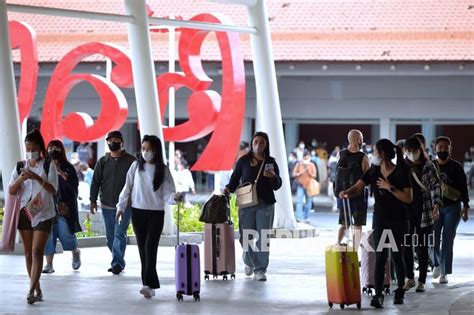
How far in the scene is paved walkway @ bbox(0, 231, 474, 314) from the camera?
1246 centimetres

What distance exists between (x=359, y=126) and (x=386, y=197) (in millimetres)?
27875

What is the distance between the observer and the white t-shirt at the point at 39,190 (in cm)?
1266

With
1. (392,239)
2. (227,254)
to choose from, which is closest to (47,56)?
(227,254)

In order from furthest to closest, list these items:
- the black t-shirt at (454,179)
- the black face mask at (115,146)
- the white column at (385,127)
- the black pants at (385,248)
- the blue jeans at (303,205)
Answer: the white column at (385,127), the blue jeans at (303,205), the black face mask at (115,146), the black t-shirt at (454,179), the black pants at (385,248)

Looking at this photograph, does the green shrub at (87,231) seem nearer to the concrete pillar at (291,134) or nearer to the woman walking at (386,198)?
the woman walking at (386,198)

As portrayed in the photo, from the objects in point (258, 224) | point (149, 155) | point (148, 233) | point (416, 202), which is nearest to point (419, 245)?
point (416, 202)

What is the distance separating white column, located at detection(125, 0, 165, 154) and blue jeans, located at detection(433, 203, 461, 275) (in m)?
6.11

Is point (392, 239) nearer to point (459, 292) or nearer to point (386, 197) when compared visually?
point (386, 197)

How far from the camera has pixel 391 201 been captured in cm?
1258

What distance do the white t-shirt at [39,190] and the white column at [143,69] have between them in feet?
23.2

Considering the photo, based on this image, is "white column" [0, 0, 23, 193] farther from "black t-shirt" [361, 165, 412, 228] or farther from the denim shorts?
"black t-shirt" [361, 165, 412, 228]

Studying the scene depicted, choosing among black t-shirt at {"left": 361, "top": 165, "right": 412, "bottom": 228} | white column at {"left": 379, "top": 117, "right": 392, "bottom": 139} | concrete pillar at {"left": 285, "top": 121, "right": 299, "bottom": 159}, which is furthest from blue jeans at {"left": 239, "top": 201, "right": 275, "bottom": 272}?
concrete pillar at {"left": 285, "top": 121, "right": 299, "bottom": 159}

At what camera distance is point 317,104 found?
39.5 meters

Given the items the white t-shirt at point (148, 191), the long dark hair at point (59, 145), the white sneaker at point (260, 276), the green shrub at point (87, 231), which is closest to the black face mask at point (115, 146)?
the long dark hair at point (59, 145)
